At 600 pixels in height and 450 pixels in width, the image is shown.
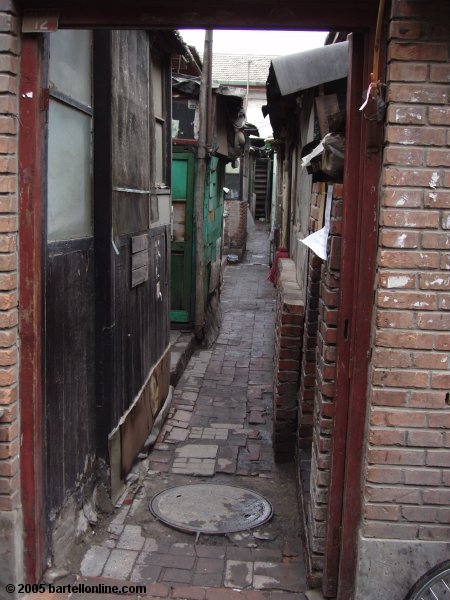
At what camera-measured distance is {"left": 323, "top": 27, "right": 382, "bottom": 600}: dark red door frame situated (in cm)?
289

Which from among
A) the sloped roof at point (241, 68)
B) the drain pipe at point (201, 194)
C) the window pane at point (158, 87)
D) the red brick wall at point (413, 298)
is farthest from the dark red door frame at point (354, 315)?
the sloped roof at point (241, 68)

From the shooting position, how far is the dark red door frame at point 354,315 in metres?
2.89

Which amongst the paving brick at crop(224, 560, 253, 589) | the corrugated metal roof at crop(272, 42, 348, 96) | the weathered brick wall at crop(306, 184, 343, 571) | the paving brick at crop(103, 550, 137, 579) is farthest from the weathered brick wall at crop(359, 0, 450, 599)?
the corrugated metal roof at crop(272, 42, 348, 96)

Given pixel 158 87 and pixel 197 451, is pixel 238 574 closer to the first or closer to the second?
pixel 197 451

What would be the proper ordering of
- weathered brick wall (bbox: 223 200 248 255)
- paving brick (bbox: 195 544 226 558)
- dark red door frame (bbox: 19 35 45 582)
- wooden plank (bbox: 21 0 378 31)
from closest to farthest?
wooden plank (bbox: 21 0 378 31), dark red door frame (bbox: 19 35 45 582), paving brick (bbox: 195 544 226 558), weathered brick wall (bbox: 223 200 248 255)

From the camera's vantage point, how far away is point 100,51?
13.5ft

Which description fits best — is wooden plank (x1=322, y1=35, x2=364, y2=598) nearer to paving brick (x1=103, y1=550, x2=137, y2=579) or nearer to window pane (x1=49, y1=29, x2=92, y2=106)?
paving brick (x1=103, y1=550, x2=137, y2=579)

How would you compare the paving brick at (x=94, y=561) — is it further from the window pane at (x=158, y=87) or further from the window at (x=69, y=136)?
the window pane at (x=158, y=87)

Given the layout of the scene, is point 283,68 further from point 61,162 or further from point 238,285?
point 238,285

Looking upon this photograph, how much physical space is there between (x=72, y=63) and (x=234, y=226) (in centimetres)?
1551

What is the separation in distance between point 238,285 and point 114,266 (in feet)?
36.3

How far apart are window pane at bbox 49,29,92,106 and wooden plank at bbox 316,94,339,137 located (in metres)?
1.92

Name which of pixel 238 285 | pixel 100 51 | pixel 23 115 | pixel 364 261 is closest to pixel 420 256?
pixel 364 261

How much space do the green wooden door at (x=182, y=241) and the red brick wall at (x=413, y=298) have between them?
22.1ft
